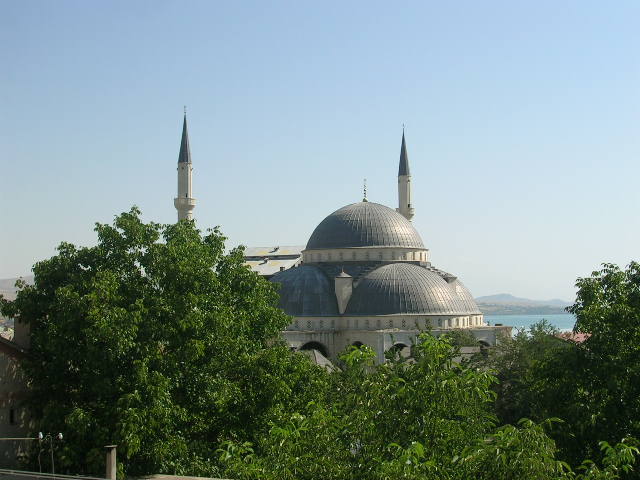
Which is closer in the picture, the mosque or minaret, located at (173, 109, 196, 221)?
the mosque

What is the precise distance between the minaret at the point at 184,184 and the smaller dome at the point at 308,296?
9907 mm

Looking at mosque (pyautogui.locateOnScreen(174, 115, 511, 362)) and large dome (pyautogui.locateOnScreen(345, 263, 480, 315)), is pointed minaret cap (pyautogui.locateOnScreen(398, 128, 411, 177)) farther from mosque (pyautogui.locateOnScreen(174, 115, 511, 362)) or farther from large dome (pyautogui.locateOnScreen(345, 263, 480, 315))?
large dome (pyautogui.locateOnScreen(345, 263, 480, 315))

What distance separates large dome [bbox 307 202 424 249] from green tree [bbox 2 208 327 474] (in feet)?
134

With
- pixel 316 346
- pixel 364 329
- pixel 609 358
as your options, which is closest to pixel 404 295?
pixel 364 329

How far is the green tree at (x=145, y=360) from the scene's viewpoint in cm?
1953

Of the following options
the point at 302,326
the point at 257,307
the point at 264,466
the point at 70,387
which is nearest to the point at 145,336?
the point at 70,387

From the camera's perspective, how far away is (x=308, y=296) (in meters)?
59.8

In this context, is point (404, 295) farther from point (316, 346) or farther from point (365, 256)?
point (365, 256)

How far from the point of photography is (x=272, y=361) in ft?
72.5

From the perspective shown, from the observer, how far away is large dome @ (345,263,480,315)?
58.2 m

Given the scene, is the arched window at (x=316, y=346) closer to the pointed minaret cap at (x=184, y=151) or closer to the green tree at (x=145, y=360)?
the pointed minaret cap at (x=184, y=151)

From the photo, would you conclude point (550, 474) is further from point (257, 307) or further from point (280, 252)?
point (280, 252)

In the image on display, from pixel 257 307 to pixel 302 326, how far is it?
34.7m

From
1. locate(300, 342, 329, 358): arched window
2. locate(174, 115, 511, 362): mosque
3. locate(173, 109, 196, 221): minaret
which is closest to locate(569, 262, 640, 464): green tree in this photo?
locate(174, 115, 511, 362): mosque
